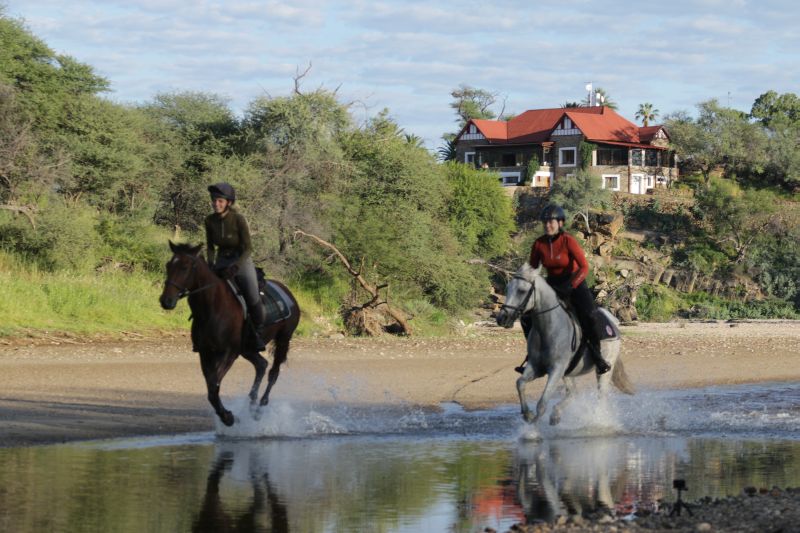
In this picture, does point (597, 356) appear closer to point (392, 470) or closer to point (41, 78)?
point (392, 470)

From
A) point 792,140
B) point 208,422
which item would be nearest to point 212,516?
point 208,422

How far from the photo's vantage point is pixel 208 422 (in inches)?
570

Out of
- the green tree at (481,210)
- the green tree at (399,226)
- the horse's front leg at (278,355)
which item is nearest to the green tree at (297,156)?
the green tree at (399,226)

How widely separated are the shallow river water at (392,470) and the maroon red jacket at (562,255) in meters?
1.99

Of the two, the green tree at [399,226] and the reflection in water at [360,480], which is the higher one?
the green tree at [399,226]

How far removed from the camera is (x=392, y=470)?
36.2 ft

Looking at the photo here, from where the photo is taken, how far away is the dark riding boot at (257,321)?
43.9 feet

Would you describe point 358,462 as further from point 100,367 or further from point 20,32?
point 20,32

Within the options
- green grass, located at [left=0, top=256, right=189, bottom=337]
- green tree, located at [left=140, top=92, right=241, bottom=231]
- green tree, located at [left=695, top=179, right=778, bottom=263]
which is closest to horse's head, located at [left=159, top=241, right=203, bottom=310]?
green grass, located at [left=0, top=256, right=189, bottom=337]

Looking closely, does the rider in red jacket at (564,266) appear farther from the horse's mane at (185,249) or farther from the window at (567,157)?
the window at (567,157)

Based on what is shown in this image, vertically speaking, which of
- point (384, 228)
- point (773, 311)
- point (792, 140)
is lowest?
point (773, 311)

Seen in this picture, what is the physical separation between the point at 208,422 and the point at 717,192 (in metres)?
52.3

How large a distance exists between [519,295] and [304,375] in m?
8.22

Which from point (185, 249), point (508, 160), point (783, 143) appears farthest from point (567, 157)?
point (185, 249)
